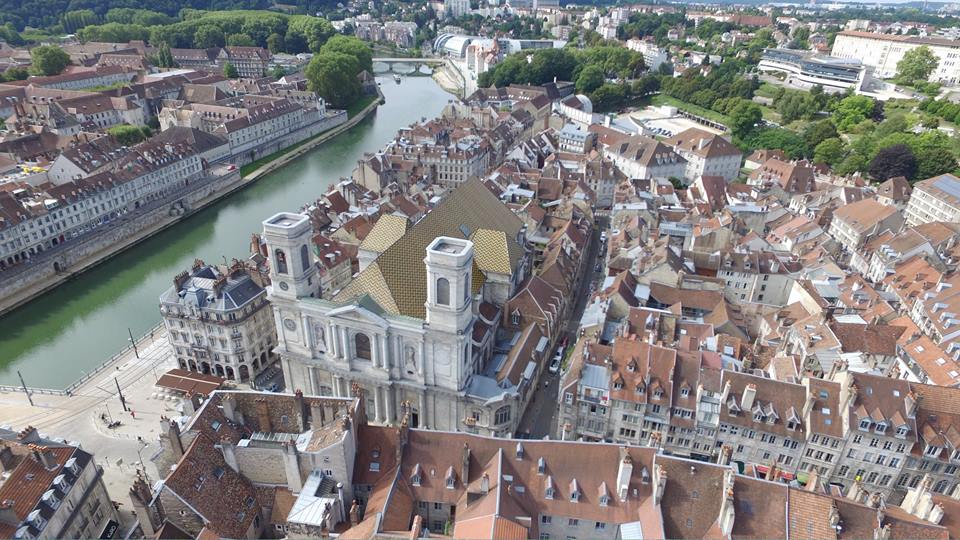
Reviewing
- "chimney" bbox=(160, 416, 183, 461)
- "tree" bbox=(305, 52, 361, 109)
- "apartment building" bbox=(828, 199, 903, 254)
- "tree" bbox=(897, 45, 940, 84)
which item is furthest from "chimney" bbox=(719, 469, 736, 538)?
"tree" bbox=(897, 45, 940, 84)

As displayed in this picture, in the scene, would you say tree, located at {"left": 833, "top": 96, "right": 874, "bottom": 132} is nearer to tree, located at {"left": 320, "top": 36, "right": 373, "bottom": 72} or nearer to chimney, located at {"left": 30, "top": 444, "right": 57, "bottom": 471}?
tree, located at {"left": 320, "top": 36, "right": 373, "bottom": 72}

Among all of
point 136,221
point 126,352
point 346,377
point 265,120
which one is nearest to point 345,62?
point 265,120

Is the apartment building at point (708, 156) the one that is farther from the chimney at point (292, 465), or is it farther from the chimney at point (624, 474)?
the chimney at point (292, 465)

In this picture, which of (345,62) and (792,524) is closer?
(792,524)

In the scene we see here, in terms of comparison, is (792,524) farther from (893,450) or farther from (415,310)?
(415,310)

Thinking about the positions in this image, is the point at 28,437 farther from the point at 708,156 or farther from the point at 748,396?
the point at 708,156
